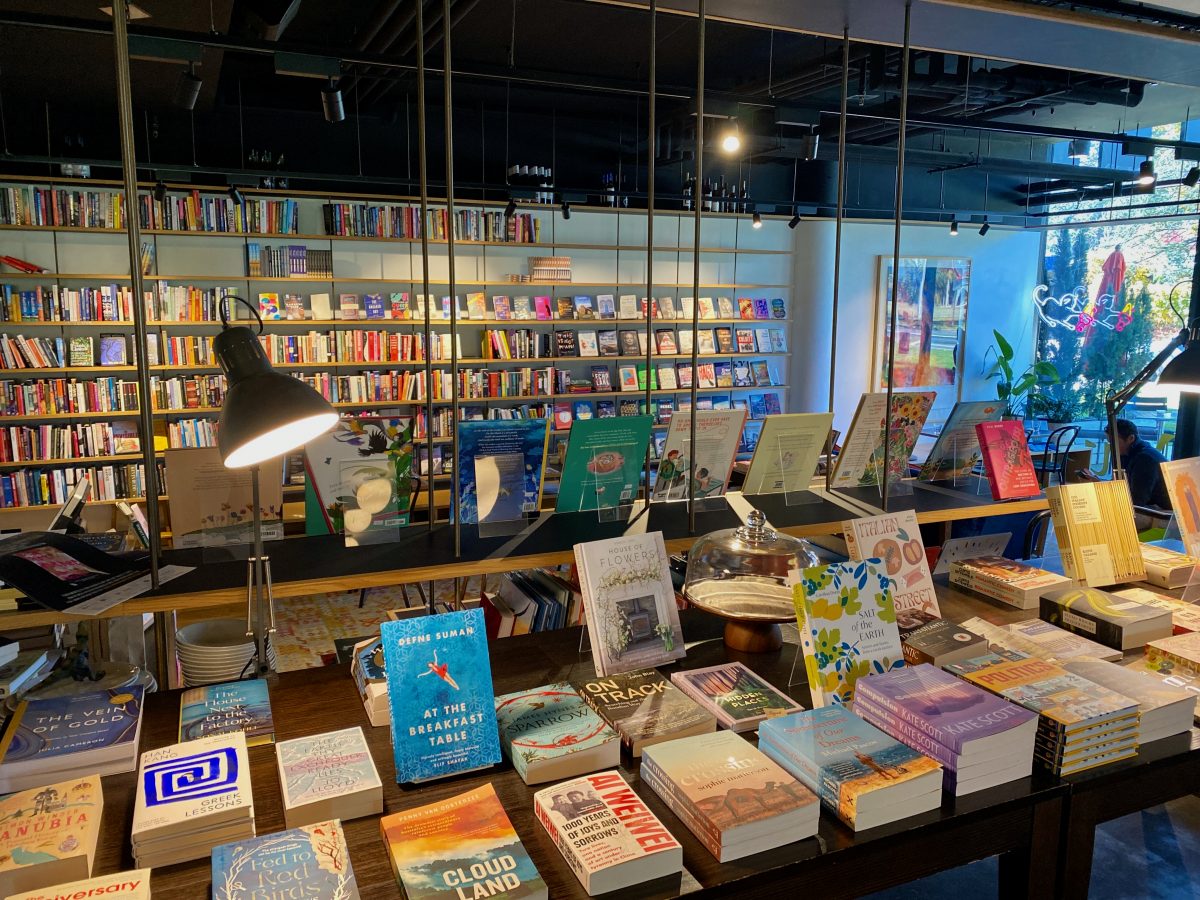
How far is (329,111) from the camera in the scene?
4.73m

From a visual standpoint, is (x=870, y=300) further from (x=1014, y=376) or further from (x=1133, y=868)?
(x=1133, y=868)

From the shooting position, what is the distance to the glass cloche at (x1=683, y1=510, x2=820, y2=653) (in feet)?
6.41

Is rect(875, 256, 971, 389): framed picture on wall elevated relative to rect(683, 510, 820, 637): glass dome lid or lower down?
elevated

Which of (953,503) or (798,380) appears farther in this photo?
(798,380)

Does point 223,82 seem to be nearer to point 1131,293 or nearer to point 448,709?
point 448,709

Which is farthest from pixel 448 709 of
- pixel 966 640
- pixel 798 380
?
pixel 798 380

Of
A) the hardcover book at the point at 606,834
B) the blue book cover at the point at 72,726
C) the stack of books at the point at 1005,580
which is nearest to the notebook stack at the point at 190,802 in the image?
the blue book cover at the point at 72,726

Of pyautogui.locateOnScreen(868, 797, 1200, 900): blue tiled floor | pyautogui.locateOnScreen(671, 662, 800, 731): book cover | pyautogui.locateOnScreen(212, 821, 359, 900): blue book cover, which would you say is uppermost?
pyautogui.locateOnScreen(671, 662, 800, 731): book cover

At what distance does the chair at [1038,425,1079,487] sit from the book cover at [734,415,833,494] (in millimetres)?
2392

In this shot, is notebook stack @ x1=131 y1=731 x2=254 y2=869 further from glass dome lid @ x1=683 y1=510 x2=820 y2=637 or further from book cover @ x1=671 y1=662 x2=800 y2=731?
glass dome lid @ x1=683 y1=510 x2=820 y2=637

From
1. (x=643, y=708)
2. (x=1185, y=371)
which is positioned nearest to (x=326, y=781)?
(x=643, y=708)

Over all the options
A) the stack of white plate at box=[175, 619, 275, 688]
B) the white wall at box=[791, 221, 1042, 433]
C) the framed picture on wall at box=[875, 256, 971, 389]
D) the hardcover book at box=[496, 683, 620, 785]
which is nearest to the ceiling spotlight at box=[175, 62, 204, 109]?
the stack of white plate at box=[175, 619, 275, 688]

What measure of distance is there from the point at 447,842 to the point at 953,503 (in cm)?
192

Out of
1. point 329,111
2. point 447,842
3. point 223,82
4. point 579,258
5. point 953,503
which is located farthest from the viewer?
point 579,258
